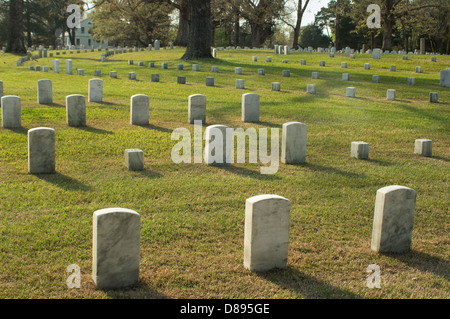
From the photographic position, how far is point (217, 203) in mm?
7059

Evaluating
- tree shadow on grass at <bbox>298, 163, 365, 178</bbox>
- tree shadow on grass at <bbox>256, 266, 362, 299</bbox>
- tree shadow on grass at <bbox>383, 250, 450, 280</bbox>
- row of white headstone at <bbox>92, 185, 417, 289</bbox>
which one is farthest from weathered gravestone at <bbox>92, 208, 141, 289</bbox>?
tree shadow on grass at <bbox>298, 163, 365, 178</bbox>

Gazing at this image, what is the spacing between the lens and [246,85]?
20047 mm

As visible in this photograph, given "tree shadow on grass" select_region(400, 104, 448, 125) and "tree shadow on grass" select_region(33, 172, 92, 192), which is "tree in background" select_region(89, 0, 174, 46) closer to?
"tree shadow on grass" select_region(400, 104, 448, 125)

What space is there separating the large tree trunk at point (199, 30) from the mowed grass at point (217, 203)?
11.3 m

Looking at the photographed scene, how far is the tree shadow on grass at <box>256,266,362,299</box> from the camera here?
15.2ft

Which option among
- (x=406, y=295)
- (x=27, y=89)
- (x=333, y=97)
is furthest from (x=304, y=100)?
(x=406, y=295)

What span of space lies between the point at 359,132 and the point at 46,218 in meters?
8.09

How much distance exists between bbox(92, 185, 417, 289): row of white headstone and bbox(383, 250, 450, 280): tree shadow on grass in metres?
0.11

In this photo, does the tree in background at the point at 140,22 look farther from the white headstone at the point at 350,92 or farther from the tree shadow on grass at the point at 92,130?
the tree shadow on grass at the point at 92,130

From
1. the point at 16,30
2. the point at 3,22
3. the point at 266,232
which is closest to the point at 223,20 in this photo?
the point at 16,30

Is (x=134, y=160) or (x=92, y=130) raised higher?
(x=92, y=130)

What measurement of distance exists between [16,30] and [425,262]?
36.3m
